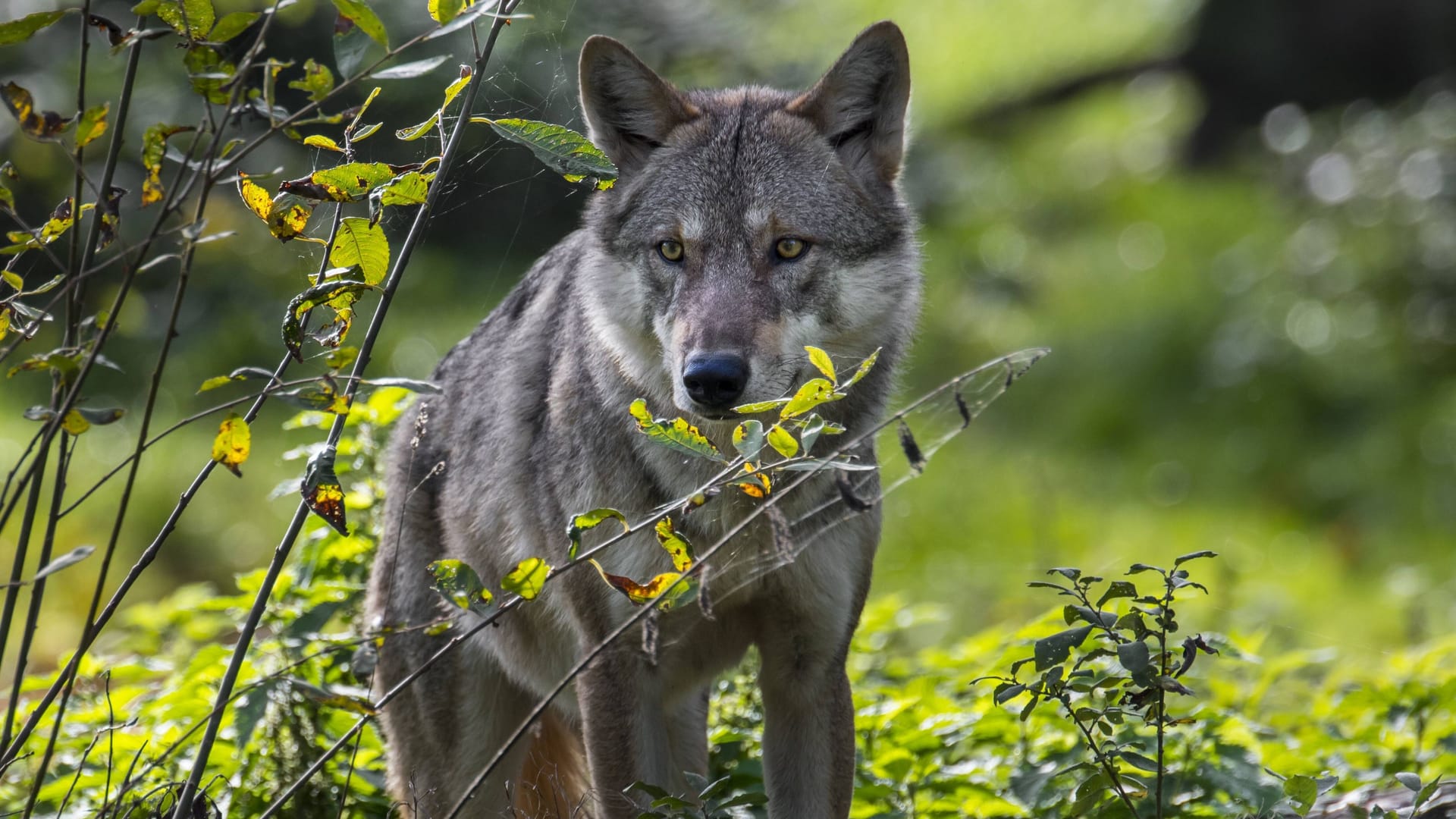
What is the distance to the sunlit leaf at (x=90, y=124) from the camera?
7.92 feet

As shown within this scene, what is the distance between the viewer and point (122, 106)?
258 cm

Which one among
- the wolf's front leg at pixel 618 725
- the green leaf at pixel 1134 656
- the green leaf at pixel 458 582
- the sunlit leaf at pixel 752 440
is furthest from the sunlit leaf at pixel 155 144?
the green leaf at pixel 1134 656

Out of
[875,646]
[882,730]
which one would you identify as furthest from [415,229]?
[875,646]

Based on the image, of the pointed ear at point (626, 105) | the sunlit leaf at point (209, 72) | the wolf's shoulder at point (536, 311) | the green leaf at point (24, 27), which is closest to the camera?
the green leaf at point (24, 27)

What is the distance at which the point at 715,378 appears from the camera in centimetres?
336

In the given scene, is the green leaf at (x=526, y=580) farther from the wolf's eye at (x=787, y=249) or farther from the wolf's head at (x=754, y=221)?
the wolf's eye at (x=787, y=249)

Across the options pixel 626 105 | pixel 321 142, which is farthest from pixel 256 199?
pixel 626 105

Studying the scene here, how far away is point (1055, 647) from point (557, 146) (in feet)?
4.81

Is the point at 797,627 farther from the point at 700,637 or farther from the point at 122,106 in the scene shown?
the point at 122,106

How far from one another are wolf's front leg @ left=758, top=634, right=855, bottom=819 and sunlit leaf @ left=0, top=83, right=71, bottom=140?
2.36 metres

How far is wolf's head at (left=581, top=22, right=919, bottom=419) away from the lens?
366cm

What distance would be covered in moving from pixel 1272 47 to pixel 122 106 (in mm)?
Answer: 13074

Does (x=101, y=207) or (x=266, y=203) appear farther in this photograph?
(x=266, y=203)

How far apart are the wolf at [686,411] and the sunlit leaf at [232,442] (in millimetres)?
1026
